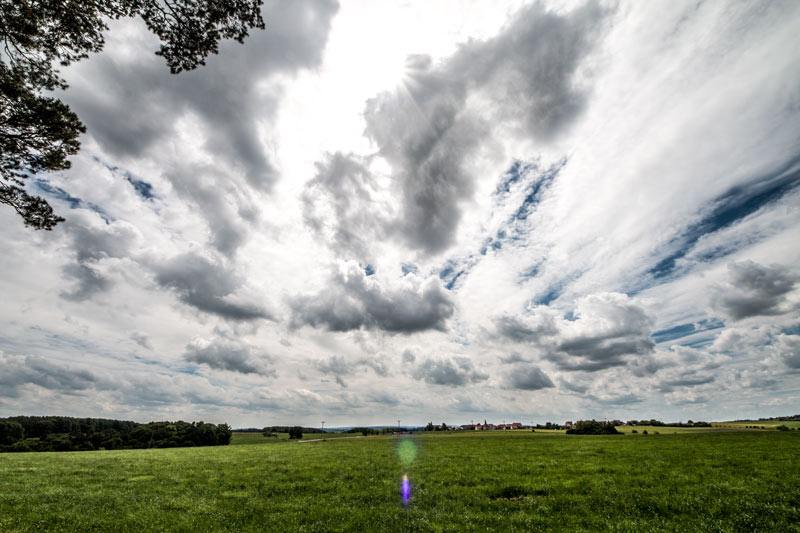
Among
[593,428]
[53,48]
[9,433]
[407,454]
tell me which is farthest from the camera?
[593,428]

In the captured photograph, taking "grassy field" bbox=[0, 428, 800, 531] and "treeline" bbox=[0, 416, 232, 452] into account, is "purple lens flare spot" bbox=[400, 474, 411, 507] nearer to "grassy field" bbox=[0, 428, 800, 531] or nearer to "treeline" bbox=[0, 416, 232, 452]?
"grassy field" bbox=[0, 428, 800, 531]

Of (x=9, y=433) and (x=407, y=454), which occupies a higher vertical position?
(x=407, y=454)

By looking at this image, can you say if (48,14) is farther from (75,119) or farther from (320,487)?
(320,487)

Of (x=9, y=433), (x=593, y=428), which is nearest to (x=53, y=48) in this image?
(x=9, y=433)

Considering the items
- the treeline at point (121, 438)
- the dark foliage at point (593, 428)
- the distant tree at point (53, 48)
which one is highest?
the distant tree at point (53, 48)

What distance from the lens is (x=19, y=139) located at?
53.4 ft

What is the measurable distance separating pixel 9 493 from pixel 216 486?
37.7 feet

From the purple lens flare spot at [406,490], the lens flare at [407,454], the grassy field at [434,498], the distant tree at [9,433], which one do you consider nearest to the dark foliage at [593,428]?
the lens flare at [407,454]

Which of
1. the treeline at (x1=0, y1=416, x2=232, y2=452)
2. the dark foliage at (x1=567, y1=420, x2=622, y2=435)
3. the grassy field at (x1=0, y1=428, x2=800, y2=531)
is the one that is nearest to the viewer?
the grassy field at (x1=0, y1=428, x2=800, y2=531)

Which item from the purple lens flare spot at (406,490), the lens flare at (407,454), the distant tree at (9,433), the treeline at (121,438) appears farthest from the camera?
the distant tree at (9,433)

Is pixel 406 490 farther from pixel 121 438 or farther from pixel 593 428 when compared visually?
pixel 593 428

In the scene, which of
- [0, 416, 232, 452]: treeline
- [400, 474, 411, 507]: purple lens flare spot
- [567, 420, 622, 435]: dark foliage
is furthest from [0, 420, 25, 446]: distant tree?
[567, 420, 622, 435]: dark foliage

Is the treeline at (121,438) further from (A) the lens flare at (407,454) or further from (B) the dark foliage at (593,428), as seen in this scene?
(B) the dark foliage at (593,428)

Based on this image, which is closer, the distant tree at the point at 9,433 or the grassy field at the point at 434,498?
the grassy field at the point at 434,498
